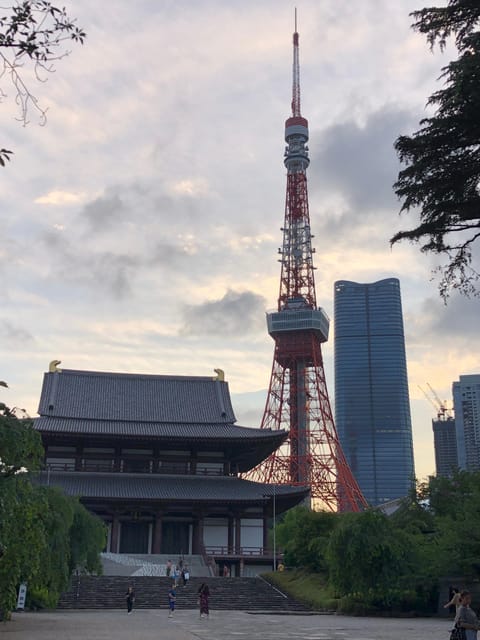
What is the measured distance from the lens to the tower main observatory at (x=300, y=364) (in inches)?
3004

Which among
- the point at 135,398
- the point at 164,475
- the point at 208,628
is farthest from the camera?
the point at 135,398

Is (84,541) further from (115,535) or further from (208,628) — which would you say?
(115,535)

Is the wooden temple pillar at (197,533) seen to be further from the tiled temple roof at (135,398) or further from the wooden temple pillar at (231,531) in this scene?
the tiled temple roof at (135,398)

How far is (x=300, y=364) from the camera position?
292ft

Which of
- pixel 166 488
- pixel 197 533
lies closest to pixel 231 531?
pixel 197 533

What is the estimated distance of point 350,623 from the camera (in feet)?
86.2

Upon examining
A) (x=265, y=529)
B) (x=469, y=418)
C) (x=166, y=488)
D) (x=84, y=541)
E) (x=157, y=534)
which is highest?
(x=469, y=418)

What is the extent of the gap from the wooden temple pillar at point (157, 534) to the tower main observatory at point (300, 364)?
2661cm

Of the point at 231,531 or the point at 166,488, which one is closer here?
the point at 166,488

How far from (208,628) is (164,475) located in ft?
96.6

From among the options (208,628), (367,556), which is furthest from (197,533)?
(208,628)

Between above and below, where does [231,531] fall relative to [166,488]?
below

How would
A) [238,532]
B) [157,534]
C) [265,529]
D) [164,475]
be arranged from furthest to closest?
[164,475] → [265,529] → [238,532] → [157,534]

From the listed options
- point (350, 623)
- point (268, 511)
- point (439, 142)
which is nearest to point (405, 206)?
point (439, 142)
